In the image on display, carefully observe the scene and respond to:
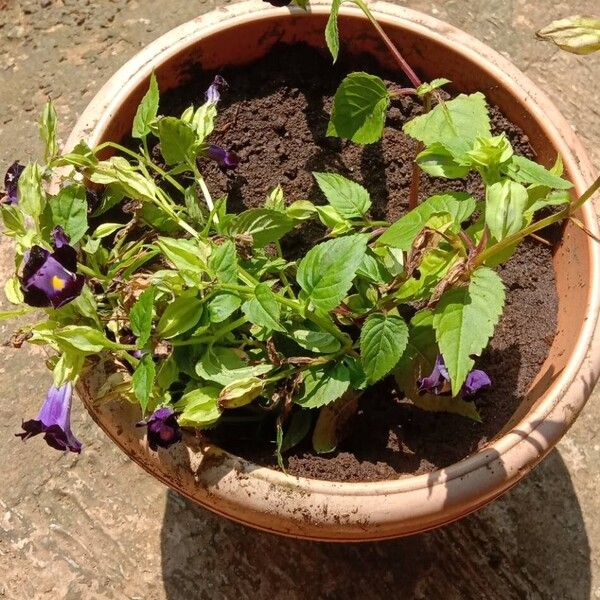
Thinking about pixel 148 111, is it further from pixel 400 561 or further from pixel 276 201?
pixel 400 561

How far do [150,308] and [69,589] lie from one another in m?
0.74

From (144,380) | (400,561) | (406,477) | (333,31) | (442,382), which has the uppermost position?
(333,31)

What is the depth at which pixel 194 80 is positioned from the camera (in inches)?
50.9

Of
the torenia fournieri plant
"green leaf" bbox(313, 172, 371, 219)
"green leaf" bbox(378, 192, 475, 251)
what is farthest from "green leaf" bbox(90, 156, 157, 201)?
"green leaf" bbox(378, 192, 475, 251)

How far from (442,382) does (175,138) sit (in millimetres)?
462


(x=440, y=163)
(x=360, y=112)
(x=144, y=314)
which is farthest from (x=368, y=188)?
(x=144, y=314)

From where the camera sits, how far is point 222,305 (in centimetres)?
93

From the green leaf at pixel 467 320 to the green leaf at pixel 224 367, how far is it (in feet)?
0.74

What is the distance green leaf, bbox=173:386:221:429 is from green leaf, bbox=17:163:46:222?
0.91ft

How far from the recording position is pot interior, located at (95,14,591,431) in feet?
3.83

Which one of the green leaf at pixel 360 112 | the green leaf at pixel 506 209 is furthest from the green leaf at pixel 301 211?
the green leaf at pixel 506 209

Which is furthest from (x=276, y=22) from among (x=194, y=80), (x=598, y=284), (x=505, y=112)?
(x=598, y=284)

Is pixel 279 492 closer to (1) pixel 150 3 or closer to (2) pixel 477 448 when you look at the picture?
(2) pixel 477 448

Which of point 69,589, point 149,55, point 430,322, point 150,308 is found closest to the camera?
point 150,308
